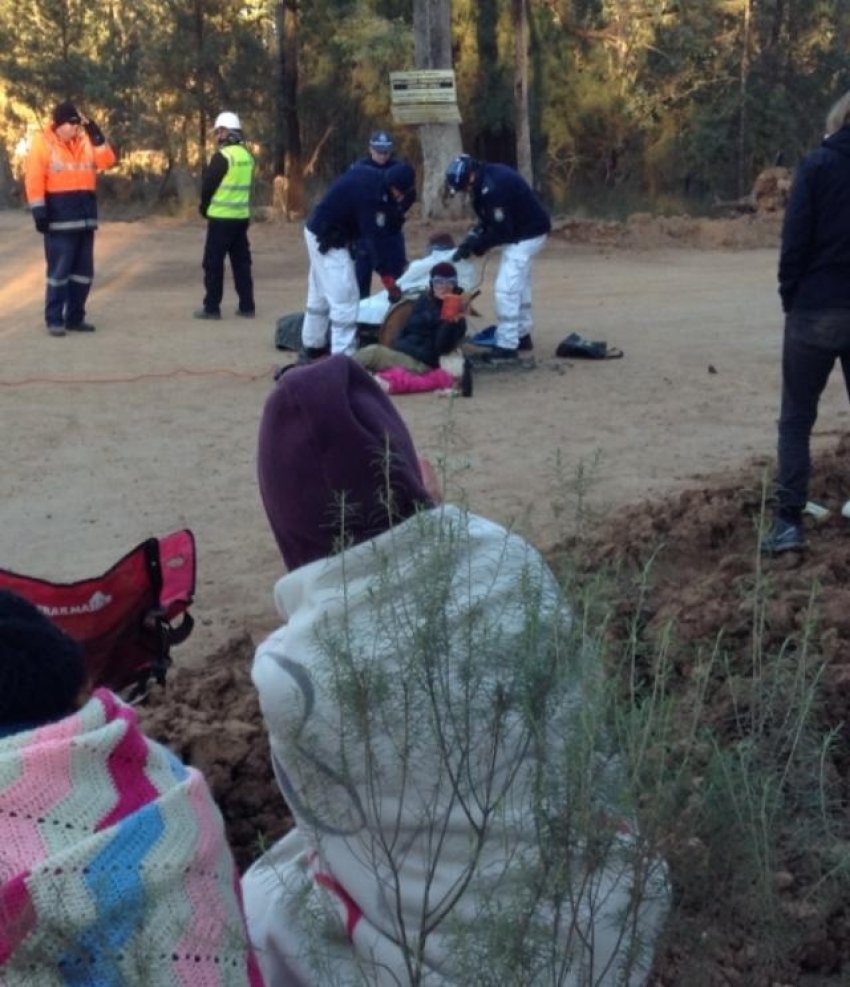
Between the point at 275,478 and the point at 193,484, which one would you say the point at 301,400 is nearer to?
the point at 275,478

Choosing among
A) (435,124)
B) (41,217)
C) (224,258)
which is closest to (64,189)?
(41,217)

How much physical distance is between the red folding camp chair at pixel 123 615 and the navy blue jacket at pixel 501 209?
768 cm

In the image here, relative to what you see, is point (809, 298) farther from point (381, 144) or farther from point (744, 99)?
point (744, 99)

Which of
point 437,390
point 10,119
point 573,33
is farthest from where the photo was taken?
point 10,119

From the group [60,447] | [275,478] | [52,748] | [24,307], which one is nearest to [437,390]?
[60,447]

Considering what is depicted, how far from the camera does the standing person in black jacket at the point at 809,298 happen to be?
6.16 meters

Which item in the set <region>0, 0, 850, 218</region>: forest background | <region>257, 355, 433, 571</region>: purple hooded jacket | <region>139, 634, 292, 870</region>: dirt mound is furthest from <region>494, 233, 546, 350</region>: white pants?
<region>0, 0, 850, 218</region>: forest background

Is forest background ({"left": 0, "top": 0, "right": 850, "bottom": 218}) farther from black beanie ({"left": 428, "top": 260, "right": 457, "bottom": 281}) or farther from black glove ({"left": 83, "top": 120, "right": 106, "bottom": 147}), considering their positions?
black beanie ({"left": 428, "top": 260, "right": 457, "bottom": 281})

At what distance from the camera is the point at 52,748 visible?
2.42m

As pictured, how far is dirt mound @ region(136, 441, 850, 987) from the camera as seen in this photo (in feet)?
9.34

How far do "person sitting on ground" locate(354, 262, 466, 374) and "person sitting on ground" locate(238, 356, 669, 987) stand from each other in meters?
8.23

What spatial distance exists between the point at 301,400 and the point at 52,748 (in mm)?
862

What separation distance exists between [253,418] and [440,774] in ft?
25.6

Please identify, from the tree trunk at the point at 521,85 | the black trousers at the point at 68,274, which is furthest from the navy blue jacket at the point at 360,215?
the tree trunk at the point at 521,85
